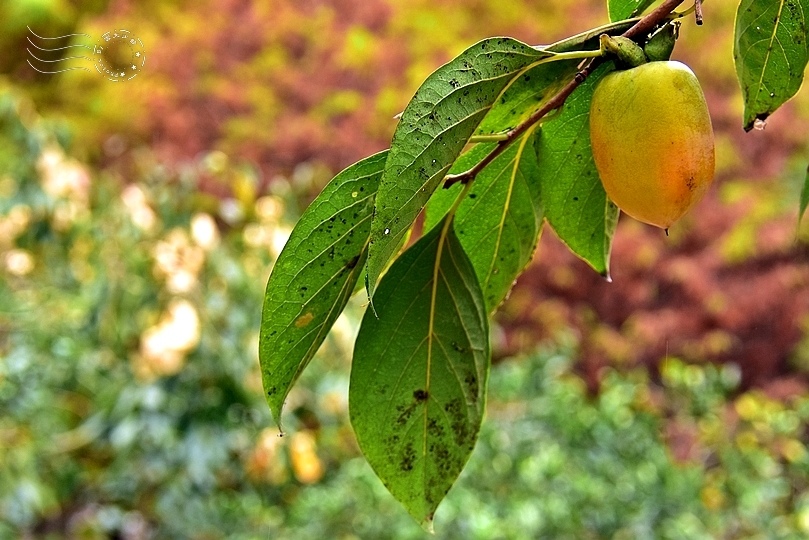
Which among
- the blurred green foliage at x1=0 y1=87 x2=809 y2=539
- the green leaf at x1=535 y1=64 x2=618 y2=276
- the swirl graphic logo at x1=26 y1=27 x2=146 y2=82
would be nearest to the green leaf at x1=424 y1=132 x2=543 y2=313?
the green leaf at x1=535 y1=64 x2=618 y2=276

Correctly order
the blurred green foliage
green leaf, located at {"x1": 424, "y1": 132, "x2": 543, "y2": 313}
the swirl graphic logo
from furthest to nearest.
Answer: the blurred green foliage
the swirl graphic logo
green leaf, located at {"x1": 424, "y1": 132, "x2": 543, "y2": 313}

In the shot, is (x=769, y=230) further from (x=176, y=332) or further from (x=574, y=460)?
(x=176, y=332)

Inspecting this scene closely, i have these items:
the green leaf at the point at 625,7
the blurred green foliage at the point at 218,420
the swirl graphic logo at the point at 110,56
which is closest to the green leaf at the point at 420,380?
the green leaf at the point at 625,7

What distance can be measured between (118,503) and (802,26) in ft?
6.63

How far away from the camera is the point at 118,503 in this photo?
2.05 metres

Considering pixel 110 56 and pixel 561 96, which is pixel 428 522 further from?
pixel 110 56

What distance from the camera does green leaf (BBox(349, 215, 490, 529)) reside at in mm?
316

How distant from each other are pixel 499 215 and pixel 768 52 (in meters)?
0.11

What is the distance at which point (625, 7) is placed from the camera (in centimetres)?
33

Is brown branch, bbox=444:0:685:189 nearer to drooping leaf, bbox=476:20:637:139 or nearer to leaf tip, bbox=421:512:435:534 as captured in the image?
drooping leaf, bbox=476:20:637:139

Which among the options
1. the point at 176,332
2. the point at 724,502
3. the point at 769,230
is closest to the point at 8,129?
the point at 176,332

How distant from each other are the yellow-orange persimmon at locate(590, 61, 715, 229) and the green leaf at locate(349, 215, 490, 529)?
0.25 feet

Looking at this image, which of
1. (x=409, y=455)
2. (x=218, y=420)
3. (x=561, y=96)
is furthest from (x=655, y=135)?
(x=218, y=420)

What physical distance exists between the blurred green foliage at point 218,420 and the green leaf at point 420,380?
1.03 m
